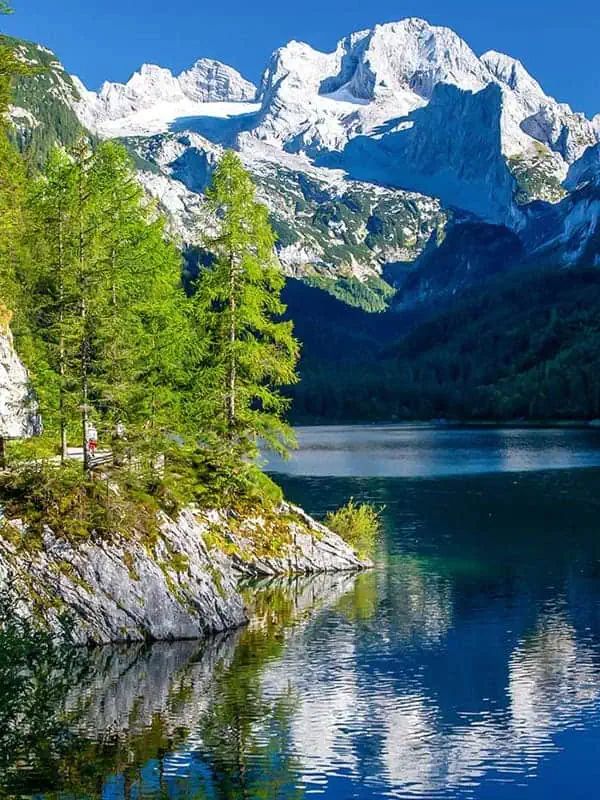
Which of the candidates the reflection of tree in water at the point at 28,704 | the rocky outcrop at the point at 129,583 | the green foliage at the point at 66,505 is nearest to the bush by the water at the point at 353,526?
the rocky outcrop at the point at 129,583

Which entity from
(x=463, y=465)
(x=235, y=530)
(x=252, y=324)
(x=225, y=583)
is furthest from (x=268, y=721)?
(x=463, y=465)

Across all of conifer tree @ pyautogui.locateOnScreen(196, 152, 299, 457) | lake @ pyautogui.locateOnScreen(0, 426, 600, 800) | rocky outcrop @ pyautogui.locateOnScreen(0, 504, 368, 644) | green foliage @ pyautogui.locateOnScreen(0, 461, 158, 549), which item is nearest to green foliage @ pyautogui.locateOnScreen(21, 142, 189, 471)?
conifer tree @ pyautogui.locateOnScreen(196, 152, 299, 457)

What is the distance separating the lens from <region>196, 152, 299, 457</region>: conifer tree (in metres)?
59.0

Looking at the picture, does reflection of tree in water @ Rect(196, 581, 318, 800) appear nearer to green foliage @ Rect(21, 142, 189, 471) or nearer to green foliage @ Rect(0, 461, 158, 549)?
green foliage @ Rect(0, 461, 158, 549)

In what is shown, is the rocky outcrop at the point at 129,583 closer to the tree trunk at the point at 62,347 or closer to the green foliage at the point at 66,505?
the green foliage at the point at 66,505

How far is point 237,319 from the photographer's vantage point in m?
59.3

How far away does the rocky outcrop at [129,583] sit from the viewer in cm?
4128

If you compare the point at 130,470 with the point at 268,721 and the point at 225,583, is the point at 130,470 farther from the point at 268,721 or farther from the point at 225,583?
the point at 268,721

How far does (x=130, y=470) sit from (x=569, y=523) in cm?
4930

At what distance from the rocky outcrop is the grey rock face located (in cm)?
690

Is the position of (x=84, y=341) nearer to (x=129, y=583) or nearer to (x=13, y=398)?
(x=13, y=398)

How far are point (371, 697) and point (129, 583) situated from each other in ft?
39.6

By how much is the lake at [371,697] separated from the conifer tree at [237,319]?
388 inches

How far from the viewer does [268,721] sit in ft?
113
